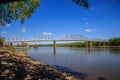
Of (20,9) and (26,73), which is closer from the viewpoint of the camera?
(26,73)

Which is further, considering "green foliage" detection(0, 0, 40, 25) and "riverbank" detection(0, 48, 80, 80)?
"green foliage" detection(0, 0, 40, 25)

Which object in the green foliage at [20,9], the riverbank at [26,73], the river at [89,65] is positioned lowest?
the river at [89,65]

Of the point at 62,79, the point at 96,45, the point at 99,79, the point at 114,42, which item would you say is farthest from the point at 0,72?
the point at 96,45

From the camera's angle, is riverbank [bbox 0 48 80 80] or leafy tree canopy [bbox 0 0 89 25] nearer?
riverbank [bbox 0 48 80 80]

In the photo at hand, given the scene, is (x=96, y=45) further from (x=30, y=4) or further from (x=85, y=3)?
(x=85, y=3)

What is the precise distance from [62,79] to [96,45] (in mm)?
158518

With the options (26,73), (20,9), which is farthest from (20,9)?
(26,73)

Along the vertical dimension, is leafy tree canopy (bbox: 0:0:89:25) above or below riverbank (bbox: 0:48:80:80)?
above

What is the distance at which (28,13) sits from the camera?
22484 mm

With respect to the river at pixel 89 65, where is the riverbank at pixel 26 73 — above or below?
above

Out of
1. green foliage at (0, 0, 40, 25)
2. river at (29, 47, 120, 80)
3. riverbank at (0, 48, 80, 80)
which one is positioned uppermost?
green foliage at (0, 0, 40, 25)

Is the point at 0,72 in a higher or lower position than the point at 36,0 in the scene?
lower

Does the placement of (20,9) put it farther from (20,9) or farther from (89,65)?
(89,65)

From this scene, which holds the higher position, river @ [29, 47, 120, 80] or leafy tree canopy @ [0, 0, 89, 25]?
leafy tree canopy @ [0, 0, 89, 25]
